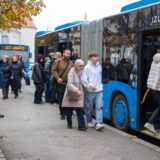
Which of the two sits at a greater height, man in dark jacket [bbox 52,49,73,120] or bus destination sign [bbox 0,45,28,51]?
bus destination sign [bbox 0,45,28,51]

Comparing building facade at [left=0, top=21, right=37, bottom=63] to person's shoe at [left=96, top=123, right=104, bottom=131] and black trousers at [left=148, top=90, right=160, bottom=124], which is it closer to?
person's shoe at [left=96, top=123, right=104, bottom=131]

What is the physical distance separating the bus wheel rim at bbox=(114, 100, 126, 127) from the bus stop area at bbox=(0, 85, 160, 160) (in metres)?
0.28

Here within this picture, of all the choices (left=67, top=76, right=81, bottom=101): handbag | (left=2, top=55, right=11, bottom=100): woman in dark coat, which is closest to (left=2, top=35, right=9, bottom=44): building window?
(left=2, top=55, right=11, bottom=100): woman in dark coat

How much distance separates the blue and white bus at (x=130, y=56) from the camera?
8.27 meters

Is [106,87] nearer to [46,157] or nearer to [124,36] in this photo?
[124,36]

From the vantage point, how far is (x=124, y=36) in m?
8.98

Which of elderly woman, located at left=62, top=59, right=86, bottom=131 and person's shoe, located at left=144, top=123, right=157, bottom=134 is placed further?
elderly woman, located at left=62, top=59, right=86, bottom=131

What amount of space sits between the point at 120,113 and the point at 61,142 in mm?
1926

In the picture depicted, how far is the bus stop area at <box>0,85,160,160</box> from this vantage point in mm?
6930

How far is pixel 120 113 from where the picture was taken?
366 inches

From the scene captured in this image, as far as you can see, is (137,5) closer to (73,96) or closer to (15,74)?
(73,96)

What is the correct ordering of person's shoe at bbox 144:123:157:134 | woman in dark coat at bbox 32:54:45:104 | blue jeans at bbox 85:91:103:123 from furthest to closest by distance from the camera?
woman in dark coat at bbox 32:54:45:104 → blue jeans at bbox 85:91:103:123 → person's shoe at bbox 144:123:157:134

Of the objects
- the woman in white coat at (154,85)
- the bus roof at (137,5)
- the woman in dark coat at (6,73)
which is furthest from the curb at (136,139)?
the woman in dark coat at (6,73)

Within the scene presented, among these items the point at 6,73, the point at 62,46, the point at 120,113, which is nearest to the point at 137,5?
the point at 120,113
